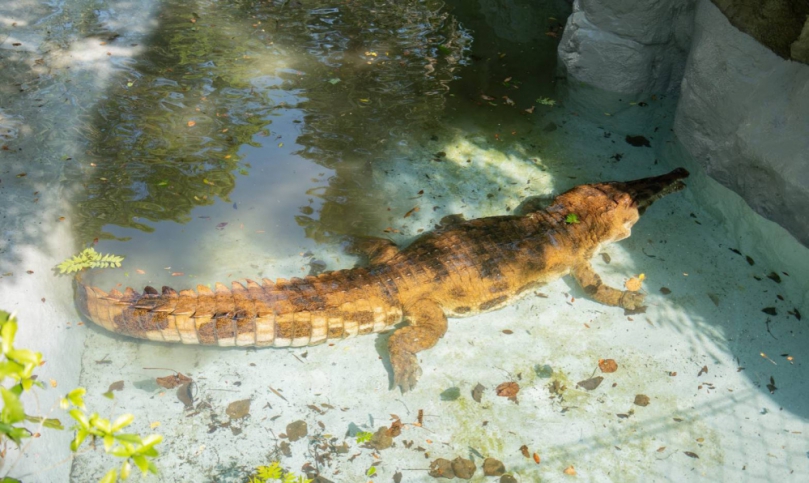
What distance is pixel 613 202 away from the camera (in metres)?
5.32

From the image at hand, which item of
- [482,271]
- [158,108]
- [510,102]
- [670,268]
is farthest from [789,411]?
[158,108]

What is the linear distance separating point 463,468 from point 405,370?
766 mm

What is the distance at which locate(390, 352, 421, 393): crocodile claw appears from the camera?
158 inches

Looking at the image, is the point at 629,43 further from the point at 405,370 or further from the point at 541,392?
the point at 405,370

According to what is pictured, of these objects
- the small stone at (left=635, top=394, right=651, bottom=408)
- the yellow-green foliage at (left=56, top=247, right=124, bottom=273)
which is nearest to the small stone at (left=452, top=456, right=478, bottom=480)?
the small stone at (left=635, top=394, right=651, bottom=408)

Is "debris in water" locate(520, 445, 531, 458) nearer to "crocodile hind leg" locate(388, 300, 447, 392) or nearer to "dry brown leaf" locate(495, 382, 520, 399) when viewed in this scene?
"dry brown leaf" locate(495, 382, 520, 399)

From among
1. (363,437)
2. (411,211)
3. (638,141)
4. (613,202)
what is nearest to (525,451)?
(363,437)

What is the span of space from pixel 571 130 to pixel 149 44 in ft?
16.4

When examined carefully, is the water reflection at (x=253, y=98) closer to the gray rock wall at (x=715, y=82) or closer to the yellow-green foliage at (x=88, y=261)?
the yellow-green foliage at (x=88, y=261)

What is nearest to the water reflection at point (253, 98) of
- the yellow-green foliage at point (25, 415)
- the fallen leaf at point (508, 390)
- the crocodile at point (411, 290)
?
the crocodile at point (411, 290)

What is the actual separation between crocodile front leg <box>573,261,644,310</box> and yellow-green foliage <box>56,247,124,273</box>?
3682 millimetres

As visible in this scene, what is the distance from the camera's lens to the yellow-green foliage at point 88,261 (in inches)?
166

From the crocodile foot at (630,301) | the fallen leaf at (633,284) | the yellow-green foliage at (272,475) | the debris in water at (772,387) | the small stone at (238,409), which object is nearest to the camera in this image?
the yellow-green foliage at (272,475)

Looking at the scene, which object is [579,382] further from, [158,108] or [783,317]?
[158,108]
